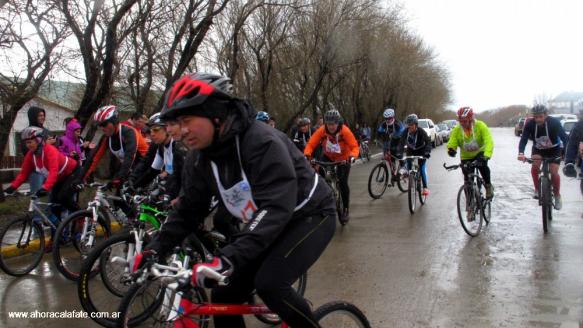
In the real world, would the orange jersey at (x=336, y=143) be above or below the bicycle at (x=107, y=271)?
above

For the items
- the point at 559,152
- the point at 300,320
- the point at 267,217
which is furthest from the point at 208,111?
the point at 559,152

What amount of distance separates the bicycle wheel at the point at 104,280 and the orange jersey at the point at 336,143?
446cm

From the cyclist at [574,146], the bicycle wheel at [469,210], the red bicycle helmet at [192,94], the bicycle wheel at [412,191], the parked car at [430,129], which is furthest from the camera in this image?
the parked car at [430,129]

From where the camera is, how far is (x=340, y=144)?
345 inches

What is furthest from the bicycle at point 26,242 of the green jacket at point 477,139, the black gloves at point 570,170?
the black gloves at point 570,170

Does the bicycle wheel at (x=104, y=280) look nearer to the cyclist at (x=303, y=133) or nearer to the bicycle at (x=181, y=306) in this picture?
the bicycle at (x=181, y=306)

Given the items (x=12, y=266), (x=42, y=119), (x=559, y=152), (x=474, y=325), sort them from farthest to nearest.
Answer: (x=42, y=119), (x=559, y=152), (x=12, y=266), (x=474, y=325)

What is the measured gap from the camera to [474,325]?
421 centimetres

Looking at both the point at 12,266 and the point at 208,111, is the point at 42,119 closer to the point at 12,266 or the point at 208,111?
the point at 12,266

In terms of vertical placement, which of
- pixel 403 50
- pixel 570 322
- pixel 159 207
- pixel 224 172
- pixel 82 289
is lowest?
pixel 570 322

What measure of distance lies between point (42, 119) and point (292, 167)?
7.59 meters

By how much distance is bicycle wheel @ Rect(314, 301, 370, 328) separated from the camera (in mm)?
2820

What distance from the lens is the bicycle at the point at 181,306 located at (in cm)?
229

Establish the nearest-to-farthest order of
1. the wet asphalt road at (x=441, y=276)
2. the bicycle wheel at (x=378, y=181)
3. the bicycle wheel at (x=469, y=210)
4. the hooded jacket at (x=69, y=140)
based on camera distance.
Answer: the wet asphalt road at (x=441, y=276) < the bicycle wheel at (x=469, y=210) < the hooded jacket at (x=69, y=140) < the bicycle wheel at (x=378, y=181)
